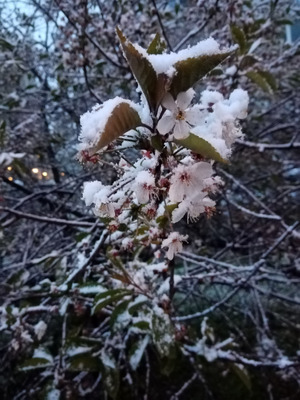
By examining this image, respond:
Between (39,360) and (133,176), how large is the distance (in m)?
1.65

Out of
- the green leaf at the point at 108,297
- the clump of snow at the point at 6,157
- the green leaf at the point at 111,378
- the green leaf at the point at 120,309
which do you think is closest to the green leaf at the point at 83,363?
the green leaf at the point at 111,378

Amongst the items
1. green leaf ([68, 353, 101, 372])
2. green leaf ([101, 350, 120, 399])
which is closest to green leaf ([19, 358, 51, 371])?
green leaf ([68, 353, 101, 372])

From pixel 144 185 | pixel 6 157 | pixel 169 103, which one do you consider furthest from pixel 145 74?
pixel 6 157

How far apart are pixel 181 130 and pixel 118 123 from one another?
97 millimetres

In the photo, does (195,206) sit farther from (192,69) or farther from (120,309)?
(120,309)

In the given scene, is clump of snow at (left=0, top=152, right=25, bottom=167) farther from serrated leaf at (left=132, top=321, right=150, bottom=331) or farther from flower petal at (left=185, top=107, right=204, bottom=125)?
flower petal at (left=185, top=107, right=204, bottom=125)

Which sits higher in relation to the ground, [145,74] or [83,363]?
[145,74]

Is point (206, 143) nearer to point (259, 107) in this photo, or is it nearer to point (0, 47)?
point (0, 47)

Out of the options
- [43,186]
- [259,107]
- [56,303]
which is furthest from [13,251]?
[259,107]

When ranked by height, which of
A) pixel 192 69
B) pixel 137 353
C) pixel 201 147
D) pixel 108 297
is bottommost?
pixel 137 353

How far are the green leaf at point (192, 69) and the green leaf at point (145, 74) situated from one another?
19 millimetres

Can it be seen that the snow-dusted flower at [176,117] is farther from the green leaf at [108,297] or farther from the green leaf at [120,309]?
the green leaf at [120,309]

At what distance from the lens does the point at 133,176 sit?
2.41 ft

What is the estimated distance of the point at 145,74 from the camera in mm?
609
